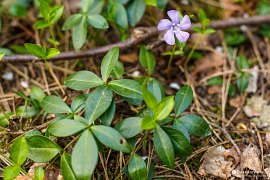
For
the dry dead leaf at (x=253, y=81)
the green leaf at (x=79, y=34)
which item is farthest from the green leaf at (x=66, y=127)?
the dry dead leaf at (x=253, y=81)

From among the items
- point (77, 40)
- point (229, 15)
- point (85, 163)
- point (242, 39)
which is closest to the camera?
point (85, 163)

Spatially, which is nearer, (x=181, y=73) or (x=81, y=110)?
(x=81, y=110)

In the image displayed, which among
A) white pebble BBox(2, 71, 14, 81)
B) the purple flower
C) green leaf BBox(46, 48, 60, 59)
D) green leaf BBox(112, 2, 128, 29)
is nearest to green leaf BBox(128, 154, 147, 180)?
the purple flower

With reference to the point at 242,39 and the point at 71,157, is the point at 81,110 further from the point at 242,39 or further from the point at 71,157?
the point at 242,39

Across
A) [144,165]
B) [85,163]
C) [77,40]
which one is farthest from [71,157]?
[77,40]

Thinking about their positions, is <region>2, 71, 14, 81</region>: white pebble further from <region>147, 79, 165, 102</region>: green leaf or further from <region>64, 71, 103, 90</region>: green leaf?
<region>147, 79, 165, 102</region>: green leaf

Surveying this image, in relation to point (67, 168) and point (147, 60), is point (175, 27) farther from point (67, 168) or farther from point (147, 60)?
point (67, 168)

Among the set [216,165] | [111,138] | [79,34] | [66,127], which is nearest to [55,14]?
[79,34]

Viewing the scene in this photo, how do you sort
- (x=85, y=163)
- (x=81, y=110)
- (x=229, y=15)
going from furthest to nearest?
(x=229, y=15)
(x=81, y=110)
(x=85, y=163)
